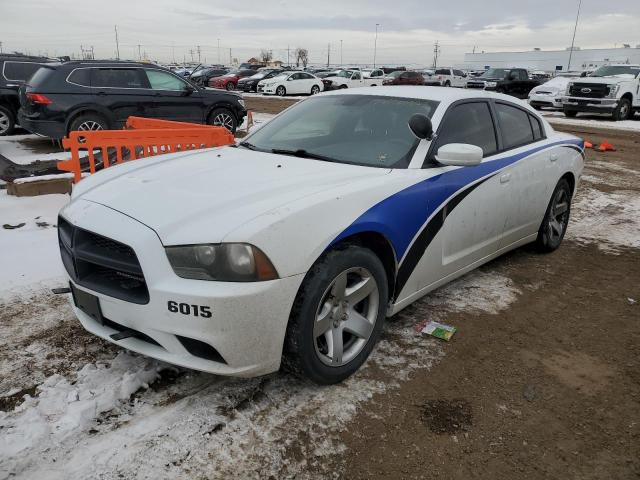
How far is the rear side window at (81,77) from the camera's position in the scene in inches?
389

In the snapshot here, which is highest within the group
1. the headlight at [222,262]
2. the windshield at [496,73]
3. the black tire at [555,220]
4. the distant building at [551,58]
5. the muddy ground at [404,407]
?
the distant building at [551,58]

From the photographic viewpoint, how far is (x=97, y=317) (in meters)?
2.70

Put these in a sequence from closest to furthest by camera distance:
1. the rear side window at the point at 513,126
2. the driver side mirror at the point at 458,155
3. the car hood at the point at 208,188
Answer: the car hood at the point at 208,188, the driver side mirror at the point at 458,155, the rear side window at the point at 513,126

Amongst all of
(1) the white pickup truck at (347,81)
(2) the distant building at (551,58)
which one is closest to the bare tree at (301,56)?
(2) the distant building at (551,58)

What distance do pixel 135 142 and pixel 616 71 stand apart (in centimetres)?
2066

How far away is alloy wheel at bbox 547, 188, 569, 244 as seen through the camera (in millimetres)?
5133

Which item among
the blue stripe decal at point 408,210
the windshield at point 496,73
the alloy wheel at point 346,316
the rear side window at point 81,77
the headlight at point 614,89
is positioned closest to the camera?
the alloy wheel at point 346,316

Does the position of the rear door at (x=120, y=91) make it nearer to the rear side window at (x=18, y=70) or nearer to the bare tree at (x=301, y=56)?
the rear side window at (x=18, y=70)

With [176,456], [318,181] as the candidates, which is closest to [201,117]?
[318,181]

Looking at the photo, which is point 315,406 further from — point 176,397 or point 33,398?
point 33,398

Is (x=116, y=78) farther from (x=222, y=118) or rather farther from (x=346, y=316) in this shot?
(x=346, y=316)

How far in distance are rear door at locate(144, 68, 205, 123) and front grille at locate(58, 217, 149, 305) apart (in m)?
8.74

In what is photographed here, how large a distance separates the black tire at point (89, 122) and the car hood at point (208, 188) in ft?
23.0

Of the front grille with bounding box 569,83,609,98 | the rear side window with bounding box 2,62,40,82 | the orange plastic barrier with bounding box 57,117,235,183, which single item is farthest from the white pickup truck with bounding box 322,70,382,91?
the orange plastic barrier with bounding box 57,117,235,183
